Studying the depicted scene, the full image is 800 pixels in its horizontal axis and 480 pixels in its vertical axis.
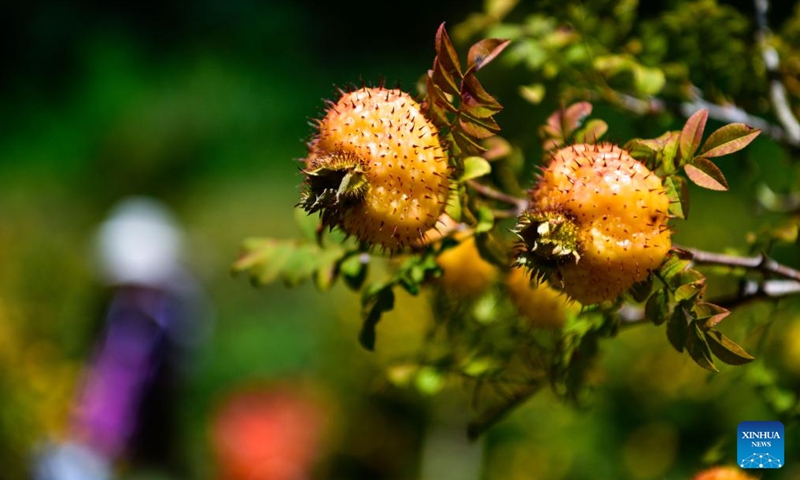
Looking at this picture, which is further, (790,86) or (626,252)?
(790,86)

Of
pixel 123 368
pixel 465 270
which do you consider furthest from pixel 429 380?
pixel 123 368

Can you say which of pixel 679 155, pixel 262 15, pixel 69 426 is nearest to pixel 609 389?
pixel 679 155

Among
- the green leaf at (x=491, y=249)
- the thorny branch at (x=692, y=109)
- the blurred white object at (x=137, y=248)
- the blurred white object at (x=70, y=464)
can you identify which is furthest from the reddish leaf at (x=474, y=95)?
the blurred white object at (x=137, y=248)

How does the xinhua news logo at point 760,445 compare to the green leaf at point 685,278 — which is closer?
the green leaf at point 685,278


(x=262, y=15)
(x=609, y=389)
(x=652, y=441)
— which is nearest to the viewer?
(x=652, y=441)

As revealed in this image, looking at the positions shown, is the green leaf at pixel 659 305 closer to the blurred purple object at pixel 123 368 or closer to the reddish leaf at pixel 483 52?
the reddish leaf at pixel 483 52

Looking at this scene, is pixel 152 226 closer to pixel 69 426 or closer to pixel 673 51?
pixel 69 426
